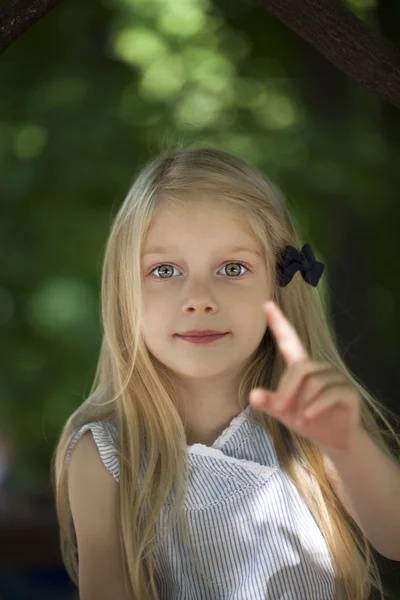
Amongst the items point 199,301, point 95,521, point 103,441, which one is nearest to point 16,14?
point 199,301

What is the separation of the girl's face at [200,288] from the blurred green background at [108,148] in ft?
4.88

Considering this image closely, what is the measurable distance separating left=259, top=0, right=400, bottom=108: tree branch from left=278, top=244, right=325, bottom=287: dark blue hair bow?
419mm

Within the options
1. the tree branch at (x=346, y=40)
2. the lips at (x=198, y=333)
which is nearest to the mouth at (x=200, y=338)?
the lips at (x=198, y=333)

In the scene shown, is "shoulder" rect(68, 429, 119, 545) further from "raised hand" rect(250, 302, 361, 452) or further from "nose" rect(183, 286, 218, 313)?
"raised hand" rect(250, 302, 361, 452)

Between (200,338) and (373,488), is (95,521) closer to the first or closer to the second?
(200,338)

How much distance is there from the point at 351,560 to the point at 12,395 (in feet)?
7.90

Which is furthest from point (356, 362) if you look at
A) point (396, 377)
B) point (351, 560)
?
point (351, 560)

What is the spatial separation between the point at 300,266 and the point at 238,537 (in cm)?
62

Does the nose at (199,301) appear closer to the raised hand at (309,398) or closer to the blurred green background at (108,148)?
the raised hand at (309,398)

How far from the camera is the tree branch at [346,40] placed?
1.81 meters

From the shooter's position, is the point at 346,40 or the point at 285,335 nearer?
the point at 285,335

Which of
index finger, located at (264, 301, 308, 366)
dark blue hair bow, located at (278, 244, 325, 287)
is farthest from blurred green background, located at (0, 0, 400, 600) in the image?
index finger, located at (264, 301, 308, 366)

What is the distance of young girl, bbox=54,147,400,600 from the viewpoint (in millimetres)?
1958

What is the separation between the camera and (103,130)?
3.83m
